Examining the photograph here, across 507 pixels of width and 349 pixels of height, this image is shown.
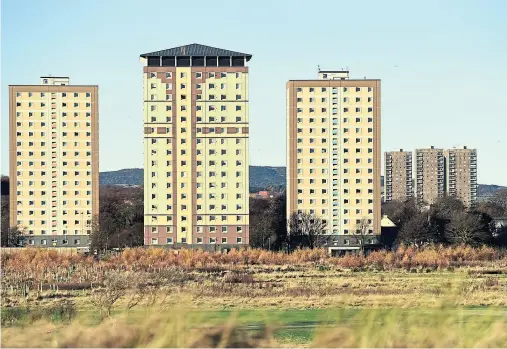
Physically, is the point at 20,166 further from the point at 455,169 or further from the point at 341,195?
the point at 455,169

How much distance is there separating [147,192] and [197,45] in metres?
12.5

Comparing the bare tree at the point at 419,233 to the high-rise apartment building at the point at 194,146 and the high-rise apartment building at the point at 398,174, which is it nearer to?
the high-rise apartment building at the point at 194,146

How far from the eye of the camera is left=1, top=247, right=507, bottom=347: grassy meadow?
16.5 ft

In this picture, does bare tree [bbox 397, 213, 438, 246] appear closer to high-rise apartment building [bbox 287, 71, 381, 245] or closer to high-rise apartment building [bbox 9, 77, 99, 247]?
high-rise apartment building [bbox 287, 71, 381, 245]

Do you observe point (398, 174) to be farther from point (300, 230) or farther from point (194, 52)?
point (194, 52)

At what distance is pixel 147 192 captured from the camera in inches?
2707

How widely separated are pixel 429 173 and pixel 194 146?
9817 centimetres

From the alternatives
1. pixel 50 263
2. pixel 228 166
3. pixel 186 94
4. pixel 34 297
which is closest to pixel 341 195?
pixel 228 166

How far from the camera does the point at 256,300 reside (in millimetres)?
27031

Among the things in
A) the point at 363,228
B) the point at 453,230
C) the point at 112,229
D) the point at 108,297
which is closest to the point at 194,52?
the point at 112,229

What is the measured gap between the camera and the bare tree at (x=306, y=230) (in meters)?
67.8

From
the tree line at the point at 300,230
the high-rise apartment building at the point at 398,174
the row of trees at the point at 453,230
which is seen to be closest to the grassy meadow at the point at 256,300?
the row of trees at the point at 453,230

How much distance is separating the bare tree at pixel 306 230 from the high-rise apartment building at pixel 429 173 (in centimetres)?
8944

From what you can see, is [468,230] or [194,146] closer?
[468,230]
